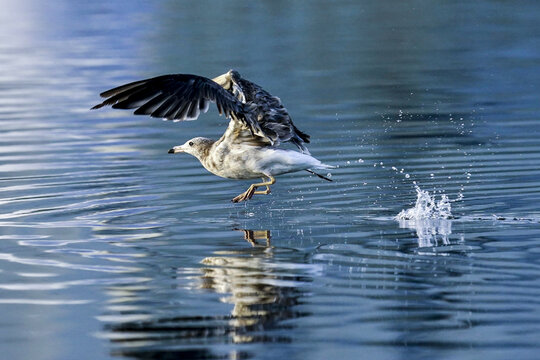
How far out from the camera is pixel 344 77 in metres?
25.4

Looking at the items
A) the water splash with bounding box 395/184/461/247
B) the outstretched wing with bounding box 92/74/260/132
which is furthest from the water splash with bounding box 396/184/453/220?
the outstretched wing with bounding box 92/74/260/132

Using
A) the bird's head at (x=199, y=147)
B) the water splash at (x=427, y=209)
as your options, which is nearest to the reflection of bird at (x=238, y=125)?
the bird's head at (x=199, y=147)

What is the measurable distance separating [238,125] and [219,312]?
433 cm

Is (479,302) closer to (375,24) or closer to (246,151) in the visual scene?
(246,151)

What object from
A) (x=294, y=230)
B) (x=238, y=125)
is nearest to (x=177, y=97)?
(x=238, y=125)

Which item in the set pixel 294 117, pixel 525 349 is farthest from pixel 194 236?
pixel 294 117

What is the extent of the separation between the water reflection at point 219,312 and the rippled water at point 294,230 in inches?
0.9

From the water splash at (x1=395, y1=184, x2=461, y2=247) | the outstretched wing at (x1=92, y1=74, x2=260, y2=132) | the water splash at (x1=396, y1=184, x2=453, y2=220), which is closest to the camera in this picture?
the water splash at (x1=395, y1=184, x2=461, y2=247)

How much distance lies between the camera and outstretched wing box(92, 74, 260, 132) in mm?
11523

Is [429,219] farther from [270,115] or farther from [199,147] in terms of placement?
[199,147]

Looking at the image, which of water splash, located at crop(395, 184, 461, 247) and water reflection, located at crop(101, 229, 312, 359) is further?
water splash, located at crop(395, 184, 461, 247)

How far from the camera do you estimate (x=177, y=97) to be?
38.4 ft

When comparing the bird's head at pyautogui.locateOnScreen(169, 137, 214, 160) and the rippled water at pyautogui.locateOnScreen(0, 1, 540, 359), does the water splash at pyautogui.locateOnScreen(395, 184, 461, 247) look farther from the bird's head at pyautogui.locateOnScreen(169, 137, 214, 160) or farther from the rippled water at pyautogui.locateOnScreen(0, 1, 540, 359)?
the bird's head at pyautogui.locateOnScreen(169, 137, 214, 160)

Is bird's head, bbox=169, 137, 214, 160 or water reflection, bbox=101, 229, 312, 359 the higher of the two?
bird's head, bbox=169, 137, 214, 160
